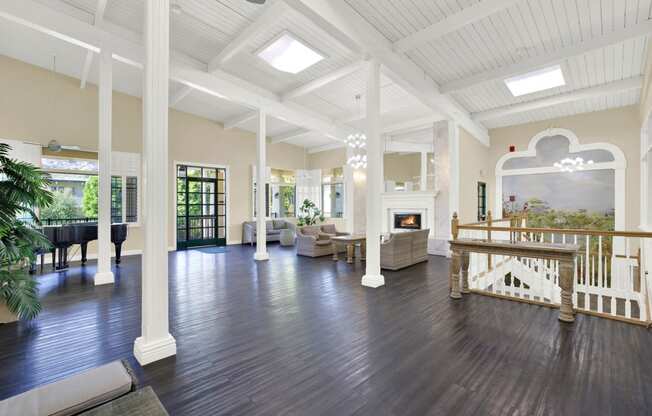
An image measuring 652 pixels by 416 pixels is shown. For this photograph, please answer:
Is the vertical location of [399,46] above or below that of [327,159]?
above

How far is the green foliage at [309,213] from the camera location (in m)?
10.7

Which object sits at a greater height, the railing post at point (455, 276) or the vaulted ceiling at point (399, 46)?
the vaulted ceiling at point (399, 46)

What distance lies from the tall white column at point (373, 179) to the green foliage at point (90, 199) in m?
6.55

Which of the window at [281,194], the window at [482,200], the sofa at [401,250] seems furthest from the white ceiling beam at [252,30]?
the window at [482,200]

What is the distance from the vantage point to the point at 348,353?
8.43ft

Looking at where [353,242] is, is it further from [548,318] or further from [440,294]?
[548,318]

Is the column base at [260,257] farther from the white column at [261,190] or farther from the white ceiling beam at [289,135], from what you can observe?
the white ceiling beam at [289,135]

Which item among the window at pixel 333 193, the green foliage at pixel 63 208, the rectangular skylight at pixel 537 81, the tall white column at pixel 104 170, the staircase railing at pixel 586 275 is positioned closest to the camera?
the staircase railing at pixel 586 275

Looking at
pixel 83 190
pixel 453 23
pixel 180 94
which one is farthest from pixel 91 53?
pixel 453 23

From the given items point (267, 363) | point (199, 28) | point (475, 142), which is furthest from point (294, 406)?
point (475, 142)

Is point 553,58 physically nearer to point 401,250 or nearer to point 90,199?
point 401,250

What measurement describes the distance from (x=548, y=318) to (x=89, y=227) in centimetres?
719

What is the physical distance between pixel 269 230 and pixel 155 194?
25.3ft

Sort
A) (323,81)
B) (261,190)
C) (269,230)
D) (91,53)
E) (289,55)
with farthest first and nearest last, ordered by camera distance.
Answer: (269,230) < (261,190) < (323,81) < (91,53) < (289,55)
